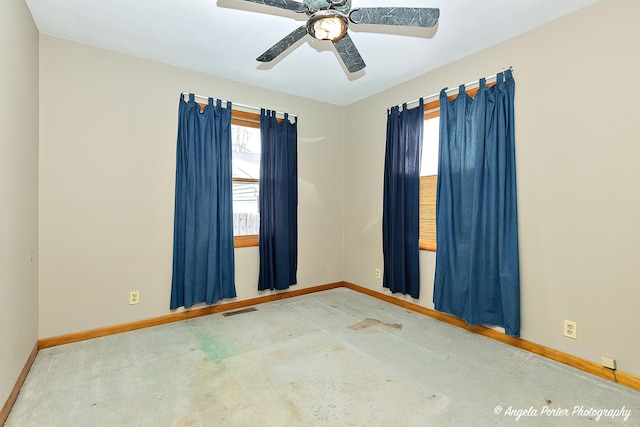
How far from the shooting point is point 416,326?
3.07m

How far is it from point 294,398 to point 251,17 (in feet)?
8.88

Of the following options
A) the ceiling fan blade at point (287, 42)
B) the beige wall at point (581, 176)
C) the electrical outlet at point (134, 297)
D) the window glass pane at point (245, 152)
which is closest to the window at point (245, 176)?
the window glass pane at point (245, 152)

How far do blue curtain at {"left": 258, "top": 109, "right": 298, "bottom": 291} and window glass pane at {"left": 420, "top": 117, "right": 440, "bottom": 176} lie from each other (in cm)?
158

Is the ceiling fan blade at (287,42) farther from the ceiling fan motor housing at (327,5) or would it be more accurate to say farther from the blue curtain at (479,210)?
the blue curtain at (479,210)

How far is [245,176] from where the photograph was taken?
3717 millimetres

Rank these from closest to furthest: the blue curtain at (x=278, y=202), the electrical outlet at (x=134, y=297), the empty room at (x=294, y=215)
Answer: the empty room at (x=294, y=215) < the electrical outlet at (x=134, y=297) < the blue curtain at (x=278, y=202)

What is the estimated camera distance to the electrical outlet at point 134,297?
2.98 metres

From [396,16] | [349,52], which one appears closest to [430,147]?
[349,52]

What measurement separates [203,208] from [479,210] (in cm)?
272

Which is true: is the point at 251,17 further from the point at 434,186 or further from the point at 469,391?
the point at 469,391

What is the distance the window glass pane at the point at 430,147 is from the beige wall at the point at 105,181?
2242 millimetres

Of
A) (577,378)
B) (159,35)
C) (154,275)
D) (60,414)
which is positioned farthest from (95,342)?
(577,378)

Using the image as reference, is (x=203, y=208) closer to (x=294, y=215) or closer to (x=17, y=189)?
(x=294, y=215)

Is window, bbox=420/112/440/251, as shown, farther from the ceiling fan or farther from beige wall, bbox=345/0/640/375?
the ceiling fan
